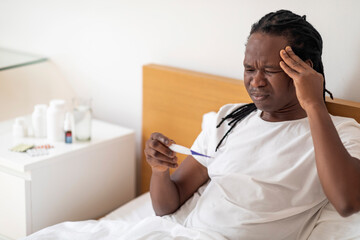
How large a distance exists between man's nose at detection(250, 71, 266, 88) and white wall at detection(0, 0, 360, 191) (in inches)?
17.0

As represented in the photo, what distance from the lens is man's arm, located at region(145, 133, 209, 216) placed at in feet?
4.76

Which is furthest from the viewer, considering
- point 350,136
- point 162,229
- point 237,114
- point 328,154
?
point 237,114

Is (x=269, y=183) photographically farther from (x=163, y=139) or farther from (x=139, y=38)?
(x=139, y=38)

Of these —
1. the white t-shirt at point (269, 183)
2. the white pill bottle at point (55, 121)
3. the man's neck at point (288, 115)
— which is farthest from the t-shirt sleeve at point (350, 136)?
the white pill bottle at point (55, 121)

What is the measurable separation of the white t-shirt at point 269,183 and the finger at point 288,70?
6.7 inches

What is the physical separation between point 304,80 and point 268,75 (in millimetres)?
116

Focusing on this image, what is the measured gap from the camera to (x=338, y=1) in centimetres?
164

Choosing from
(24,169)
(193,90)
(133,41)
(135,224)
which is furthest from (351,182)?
(133,41)

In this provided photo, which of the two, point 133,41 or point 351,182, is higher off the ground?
point 133,41

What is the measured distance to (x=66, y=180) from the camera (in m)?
1.97

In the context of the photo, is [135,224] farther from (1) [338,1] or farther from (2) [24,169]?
(1) [338,1]

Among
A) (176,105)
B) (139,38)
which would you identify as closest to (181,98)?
(176,105)

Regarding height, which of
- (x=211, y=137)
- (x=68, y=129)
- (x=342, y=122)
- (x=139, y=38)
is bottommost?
(x=68, y=129)

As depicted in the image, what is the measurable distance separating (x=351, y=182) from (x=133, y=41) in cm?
127
